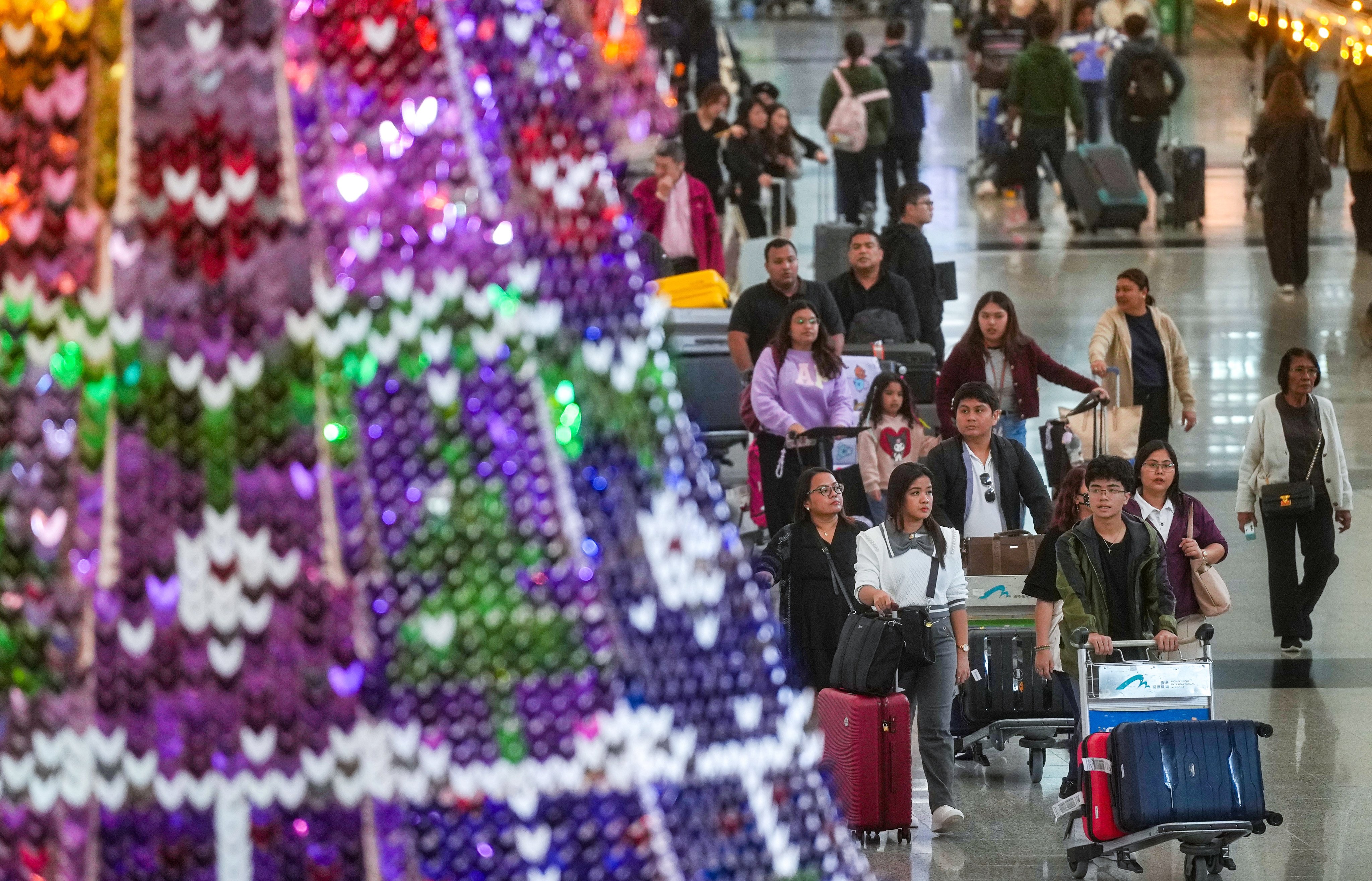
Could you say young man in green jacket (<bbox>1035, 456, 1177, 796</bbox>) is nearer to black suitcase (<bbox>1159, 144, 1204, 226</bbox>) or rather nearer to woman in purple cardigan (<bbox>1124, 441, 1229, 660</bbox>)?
woman in purple cardigan (<bbox>1124, 441, 1229, 660</bbox>)

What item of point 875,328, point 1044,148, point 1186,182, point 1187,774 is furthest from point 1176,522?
point 1186,182

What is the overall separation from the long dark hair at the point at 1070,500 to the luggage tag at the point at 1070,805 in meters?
1.24

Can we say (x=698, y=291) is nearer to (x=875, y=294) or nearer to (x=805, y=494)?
(x=875, y=294)

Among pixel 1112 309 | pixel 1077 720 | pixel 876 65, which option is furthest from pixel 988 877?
pixel 876 65

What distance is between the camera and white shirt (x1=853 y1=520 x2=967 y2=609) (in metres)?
7.34

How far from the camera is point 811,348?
32.8 ft

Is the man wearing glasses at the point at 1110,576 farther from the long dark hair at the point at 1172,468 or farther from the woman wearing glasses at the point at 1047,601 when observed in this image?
the long dark hair at the point at 1172,468

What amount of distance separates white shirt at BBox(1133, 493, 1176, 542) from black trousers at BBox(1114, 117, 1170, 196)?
1335cm

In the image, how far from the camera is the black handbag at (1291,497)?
30.2ft

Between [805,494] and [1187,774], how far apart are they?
6.14 feet

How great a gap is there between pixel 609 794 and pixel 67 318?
2.15 feet

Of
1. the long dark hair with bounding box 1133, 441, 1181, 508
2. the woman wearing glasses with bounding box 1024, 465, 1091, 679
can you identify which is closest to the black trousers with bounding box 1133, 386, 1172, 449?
the long dark hair with bounding box 1133, 441, 1181, 508

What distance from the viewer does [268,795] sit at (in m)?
1.86

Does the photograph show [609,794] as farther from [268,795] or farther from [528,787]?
[268,795]
